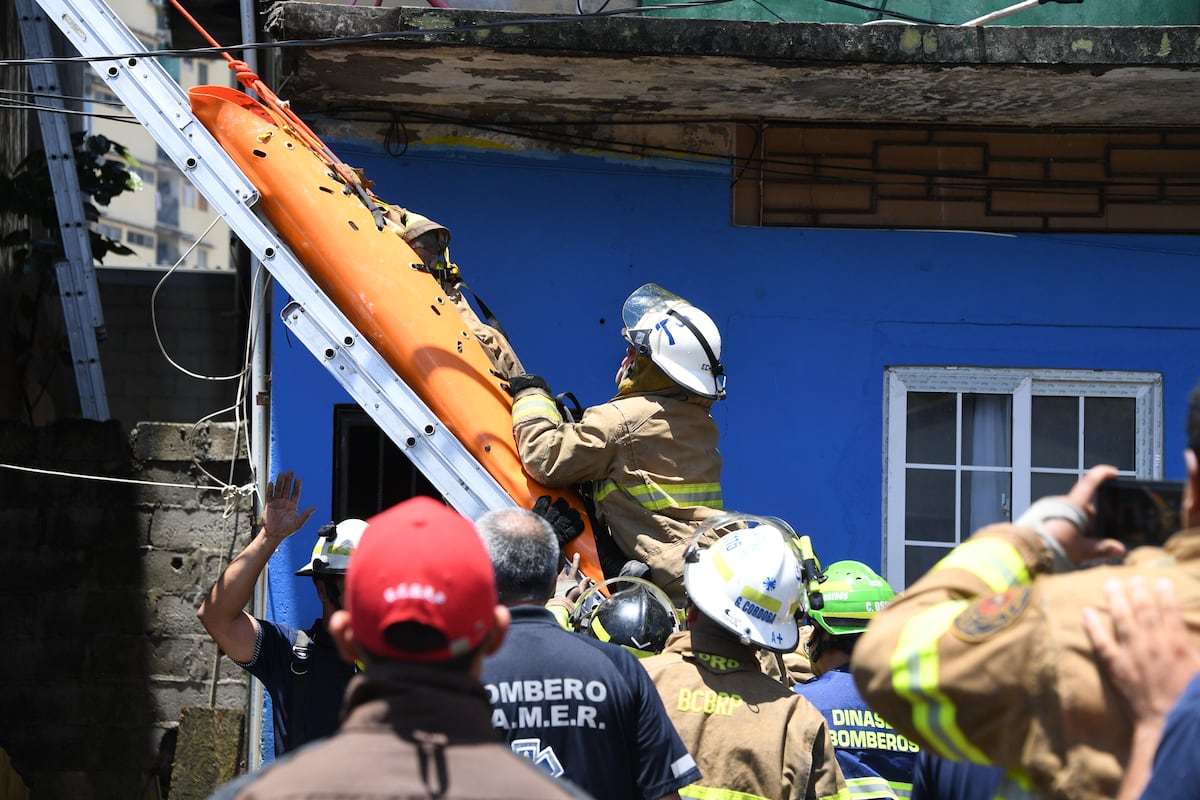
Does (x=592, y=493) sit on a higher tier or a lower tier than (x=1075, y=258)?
lower

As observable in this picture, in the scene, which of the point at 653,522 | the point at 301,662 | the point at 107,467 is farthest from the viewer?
the point at 107,467

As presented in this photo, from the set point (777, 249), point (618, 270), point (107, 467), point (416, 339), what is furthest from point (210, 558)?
point (777, 249)

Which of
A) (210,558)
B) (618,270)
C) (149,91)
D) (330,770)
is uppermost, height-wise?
(149,91)

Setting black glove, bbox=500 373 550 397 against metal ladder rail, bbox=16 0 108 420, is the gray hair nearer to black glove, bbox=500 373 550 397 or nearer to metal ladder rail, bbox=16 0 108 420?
black glove, bbox=500 373 550 397

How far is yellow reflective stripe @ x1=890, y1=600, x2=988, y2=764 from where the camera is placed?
178cm

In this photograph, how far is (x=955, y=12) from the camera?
6961 mm

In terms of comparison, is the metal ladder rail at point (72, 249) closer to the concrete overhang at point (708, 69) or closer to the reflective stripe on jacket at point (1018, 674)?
the concrete overhang at point (708, 69)

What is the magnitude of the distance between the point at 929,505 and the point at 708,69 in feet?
7.96

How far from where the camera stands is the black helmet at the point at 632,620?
3932 millimetres

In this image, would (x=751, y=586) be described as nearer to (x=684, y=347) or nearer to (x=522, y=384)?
(x=684, y=347)

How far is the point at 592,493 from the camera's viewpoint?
4.79 metres

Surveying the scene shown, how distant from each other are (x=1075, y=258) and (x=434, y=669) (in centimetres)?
549

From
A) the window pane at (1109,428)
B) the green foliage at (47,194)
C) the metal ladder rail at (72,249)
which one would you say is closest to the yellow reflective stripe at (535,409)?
the window pane at (1109,428)

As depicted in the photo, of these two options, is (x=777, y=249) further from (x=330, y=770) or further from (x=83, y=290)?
(x=330, y=770)
